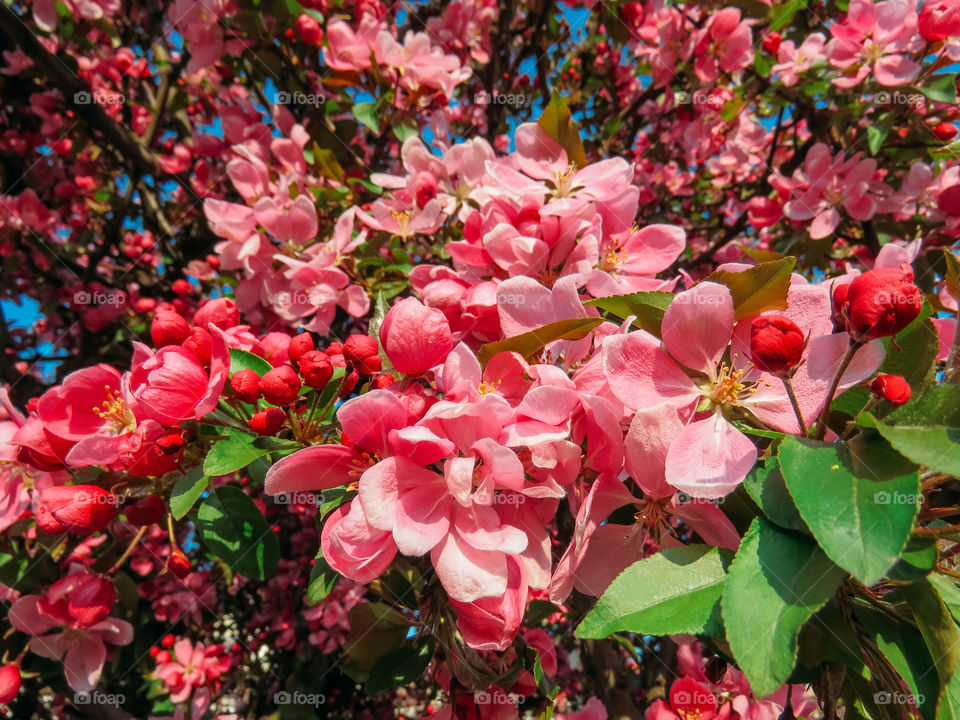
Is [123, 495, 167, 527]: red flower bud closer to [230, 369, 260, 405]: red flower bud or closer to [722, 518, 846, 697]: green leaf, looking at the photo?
[230, 369, 260, 405]: red flower bud

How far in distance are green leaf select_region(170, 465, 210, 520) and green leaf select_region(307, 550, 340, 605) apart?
7.9 inches

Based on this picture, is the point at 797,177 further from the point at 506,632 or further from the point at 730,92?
the point at 506,632

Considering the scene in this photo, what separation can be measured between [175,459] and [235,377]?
15 centimetres

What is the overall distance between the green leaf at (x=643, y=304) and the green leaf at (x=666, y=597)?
279 millimetres

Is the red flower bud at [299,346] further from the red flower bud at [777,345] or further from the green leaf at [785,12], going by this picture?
the green leaf at [785,12]

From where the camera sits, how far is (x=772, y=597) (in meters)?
0.54

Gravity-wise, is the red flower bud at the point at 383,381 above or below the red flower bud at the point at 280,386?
below

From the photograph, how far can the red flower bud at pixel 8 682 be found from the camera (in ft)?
4.06

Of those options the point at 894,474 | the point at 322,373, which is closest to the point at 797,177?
the point at 894,474

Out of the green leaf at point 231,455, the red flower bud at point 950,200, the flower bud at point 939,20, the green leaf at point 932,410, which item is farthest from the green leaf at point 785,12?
the green leaf at point 231,455

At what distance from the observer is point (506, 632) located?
68 centimetres

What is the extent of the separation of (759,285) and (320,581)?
67 cm

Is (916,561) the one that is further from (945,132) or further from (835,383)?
(945,132)

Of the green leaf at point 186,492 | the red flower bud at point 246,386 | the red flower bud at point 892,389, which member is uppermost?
the red flower bud at point 246,386
